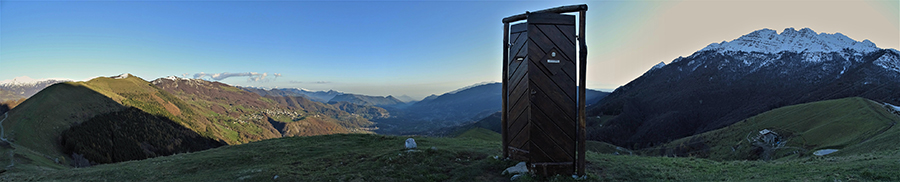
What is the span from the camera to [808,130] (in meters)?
61.0

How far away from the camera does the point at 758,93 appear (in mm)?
183625

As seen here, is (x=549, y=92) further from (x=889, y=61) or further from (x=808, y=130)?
(x=889, y=61)

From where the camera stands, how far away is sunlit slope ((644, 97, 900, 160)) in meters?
46.3

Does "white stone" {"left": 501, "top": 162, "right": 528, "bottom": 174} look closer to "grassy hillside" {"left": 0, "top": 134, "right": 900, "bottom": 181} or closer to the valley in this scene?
"grassy hillside" {"left": 0, "top": 134, "right": 900, "bottom": 181}

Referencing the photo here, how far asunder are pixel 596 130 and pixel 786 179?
165107 millimetres

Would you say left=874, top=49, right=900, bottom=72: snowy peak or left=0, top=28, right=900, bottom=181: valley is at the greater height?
left=874, top=49, right=900, bottom=72: snowy peak

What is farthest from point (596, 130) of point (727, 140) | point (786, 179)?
point (786, 179)

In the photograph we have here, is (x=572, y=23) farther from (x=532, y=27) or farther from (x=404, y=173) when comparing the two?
(x=404, y=173)

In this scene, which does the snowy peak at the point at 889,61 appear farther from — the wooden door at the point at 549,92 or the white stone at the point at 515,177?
the white stone at the point at 515,177

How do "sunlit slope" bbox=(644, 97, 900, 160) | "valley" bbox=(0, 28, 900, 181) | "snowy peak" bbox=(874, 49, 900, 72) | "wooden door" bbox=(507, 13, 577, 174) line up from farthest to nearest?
"snowy peak" bbox=(874, 49, 900, 72)
"sunlit slope" bbox=(644, 97, 900, 160)
"valley" bbox=(0, 28, 900, 181)
"wooden door" bbox=(507, 13, 577, 174)

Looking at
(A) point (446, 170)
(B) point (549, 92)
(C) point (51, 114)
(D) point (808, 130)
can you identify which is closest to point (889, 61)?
(D) point (808, 130)

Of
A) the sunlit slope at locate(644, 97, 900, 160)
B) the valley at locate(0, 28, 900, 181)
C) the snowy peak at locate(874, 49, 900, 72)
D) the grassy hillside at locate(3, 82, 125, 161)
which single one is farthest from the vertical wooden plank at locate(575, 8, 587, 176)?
the snowy peak at locate(874, 49, 900, 72)

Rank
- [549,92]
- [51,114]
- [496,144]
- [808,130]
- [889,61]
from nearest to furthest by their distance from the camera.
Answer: [549,92], [496,144], [808,130], [51,114], [889,61]

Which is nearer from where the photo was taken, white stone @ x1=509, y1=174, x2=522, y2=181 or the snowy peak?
white stone @ x1=509, y1=174, x2=522, y2=181
